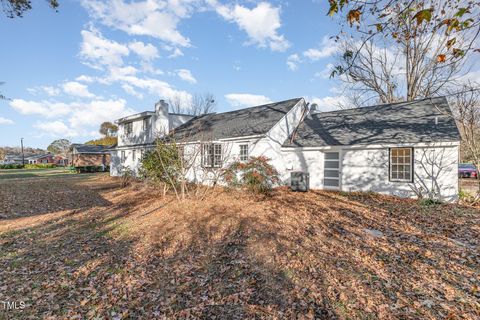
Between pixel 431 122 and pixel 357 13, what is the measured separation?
462 inches

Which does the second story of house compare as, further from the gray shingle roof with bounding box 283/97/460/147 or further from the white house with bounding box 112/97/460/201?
the gray shingle roof with bounding box 283/97/460/147

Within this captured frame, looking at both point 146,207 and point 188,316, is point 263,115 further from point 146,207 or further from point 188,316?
point 188,316

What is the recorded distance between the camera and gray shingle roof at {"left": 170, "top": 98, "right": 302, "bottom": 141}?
15992 millimetres

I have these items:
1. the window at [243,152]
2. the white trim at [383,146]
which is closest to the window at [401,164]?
the white trim at [383,146]

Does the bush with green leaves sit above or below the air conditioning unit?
above

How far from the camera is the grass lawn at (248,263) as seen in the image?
13.5 ft

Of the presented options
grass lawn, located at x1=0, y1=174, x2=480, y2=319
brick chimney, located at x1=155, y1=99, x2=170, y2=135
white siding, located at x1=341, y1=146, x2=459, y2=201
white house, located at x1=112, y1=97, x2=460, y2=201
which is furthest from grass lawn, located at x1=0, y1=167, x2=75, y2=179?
white siding, located at x1=341, y1=146, x2=459, y2=201

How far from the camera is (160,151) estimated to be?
12336mm

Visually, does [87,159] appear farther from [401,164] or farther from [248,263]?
[248,263]

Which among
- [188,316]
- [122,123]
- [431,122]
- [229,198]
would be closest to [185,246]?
[188,316]

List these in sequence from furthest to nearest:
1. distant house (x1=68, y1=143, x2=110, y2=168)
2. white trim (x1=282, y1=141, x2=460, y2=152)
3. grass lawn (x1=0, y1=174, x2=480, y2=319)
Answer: distant house (x1=68, y1=143, x2=110, y2=168) → white trim (x1=282, y1=141, x2=460, y2=152) → grass lawn (x1=0, y1=174, x2=480, y2=319)

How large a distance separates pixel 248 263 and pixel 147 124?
65.6 ft

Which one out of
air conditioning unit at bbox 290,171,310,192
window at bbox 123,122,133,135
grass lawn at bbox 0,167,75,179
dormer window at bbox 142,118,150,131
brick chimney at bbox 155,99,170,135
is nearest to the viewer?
air conditioning unit at bbox 290,171,310,192

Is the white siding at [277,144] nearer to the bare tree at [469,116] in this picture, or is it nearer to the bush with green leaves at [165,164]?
the bush with green leaves at [165,164]
